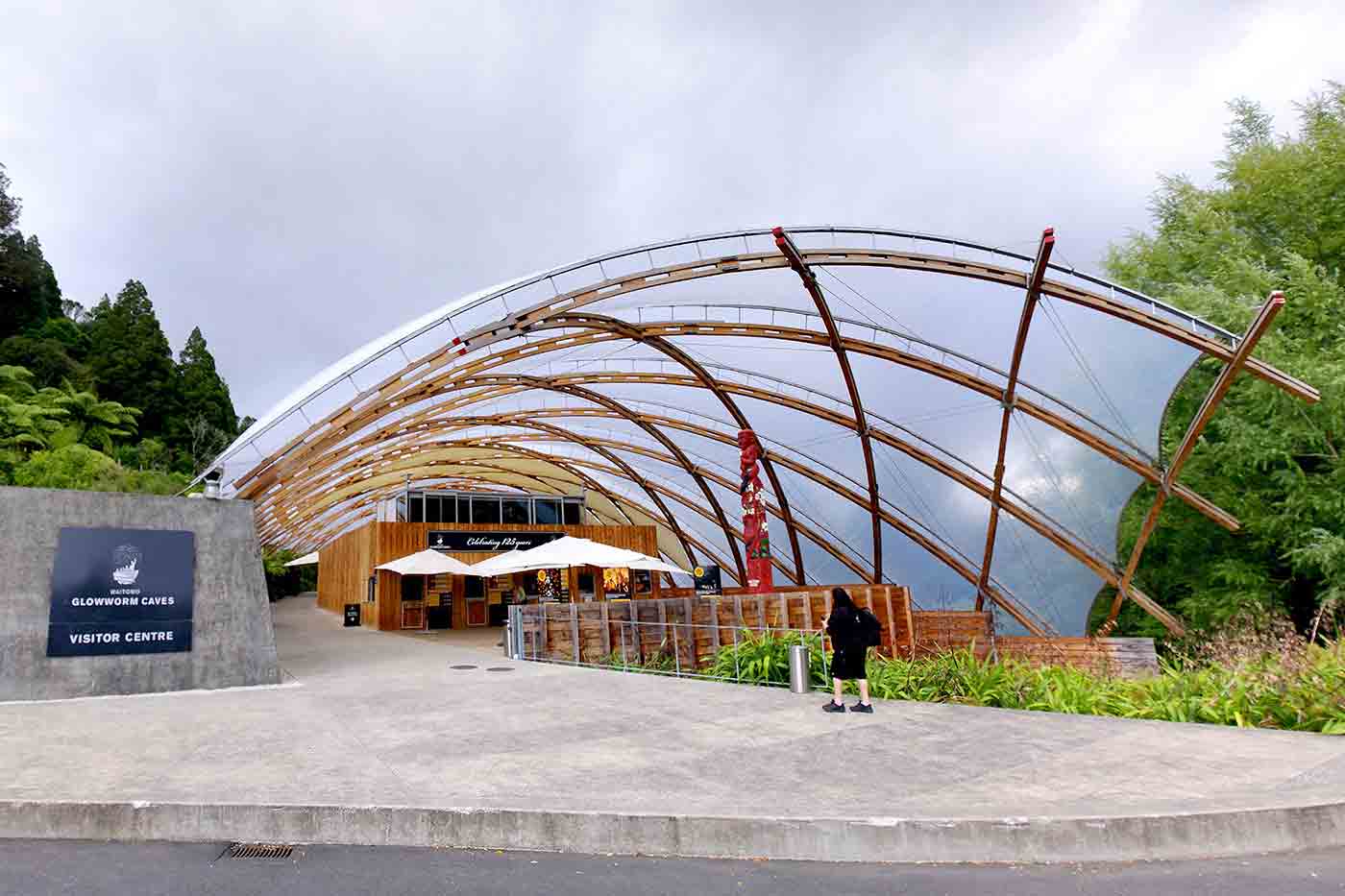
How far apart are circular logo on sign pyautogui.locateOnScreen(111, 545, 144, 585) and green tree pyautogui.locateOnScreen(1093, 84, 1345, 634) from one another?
2613 centimetres

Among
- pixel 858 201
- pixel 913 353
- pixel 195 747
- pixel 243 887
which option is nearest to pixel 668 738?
pixel 243 887

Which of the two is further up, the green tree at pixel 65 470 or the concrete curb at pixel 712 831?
the green tree at pixel 65 470

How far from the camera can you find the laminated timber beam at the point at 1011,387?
1888 cm

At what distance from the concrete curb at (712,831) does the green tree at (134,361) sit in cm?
5912

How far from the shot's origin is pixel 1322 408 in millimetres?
22203

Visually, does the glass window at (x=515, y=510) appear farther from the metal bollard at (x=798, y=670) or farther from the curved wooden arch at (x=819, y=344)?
the metal bollard at (x=798, y=670)

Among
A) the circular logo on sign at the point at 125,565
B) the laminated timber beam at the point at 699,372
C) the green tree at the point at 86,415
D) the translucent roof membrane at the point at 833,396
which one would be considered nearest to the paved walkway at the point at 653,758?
the circular logo on sign at the point at 125,565

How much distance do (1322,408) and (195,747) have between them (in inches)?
1130

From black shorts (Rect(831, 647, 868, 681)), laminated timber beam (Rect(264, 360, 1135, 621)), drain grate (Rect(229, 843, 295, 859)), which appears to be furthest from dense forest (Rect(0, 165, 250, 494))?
black shorts (Rect(831, 647, 868, 681))

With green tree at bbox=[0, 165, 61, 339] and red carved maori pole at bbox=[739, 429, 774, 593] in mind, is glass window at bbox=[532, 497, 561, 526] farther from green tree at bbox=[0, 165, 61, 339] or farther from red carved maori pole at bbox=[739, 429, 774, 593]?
green tree at bbox=[0, 165, 61, 339]

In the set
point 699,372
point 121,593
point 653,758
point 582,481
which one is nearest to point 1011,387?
point 699,372

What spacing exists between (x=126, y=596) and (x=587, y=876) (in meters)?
12.0

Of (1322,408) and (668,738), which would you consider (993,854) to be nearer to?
(668,738)

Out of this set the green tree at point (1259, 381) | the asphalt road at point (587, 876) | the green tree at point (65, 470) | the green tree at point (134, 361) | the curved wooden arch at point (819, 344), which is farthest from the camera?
the green tree at point (134, 361)
